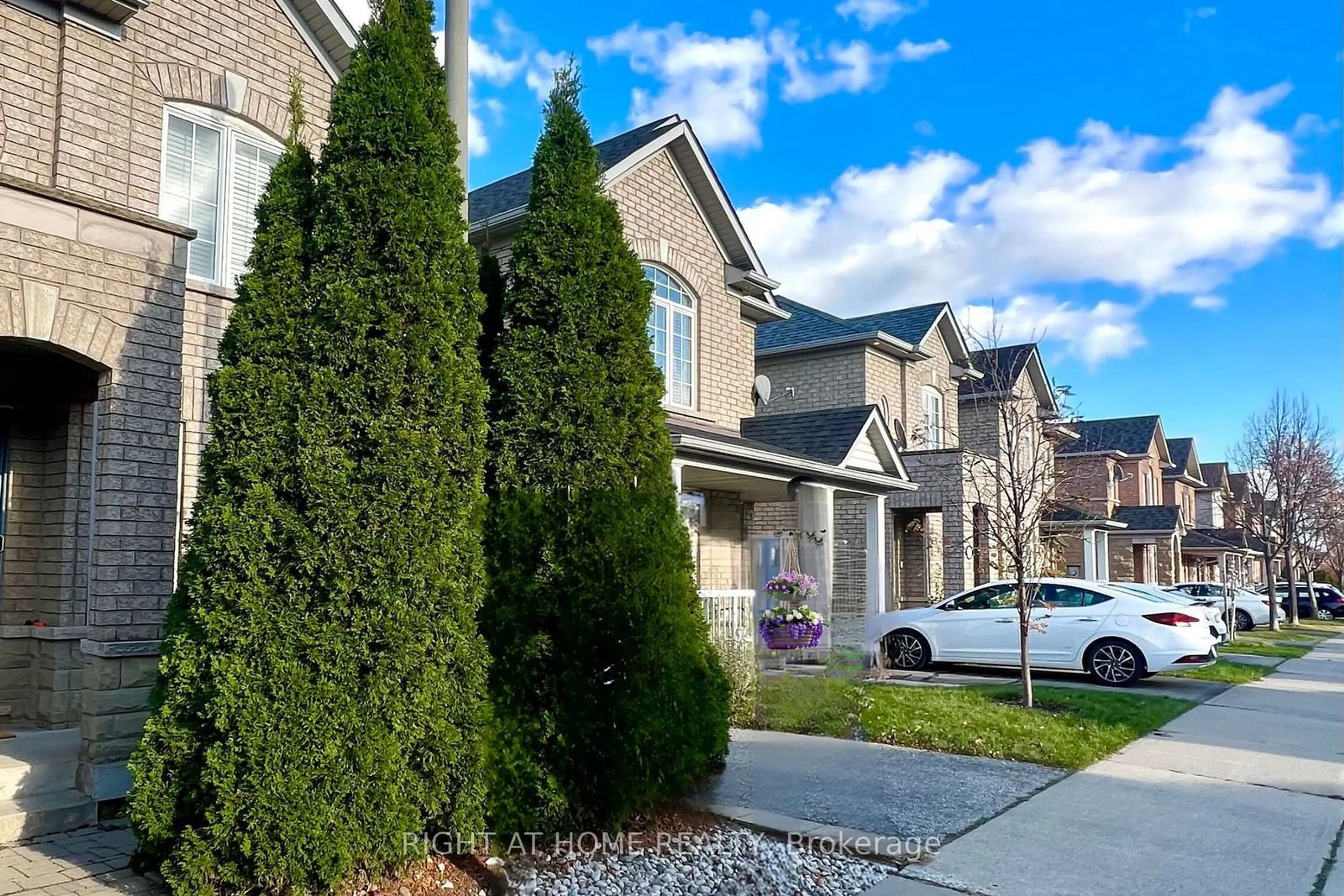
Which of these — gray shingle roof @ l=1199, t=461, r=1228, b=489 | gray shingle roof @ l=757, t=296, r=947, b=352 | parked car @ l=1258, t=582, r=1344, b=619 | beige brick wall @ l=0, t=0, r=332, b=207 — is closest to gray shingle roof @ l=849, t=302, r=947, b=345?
gray shingle roof @ l=757, t=296, r=947, b=352

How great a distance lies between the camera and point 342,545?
4.87 m

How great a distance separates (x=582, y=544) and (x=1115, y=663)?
10.7 metres

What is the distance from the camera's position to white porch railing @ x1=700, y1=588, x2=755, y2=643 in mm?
10992

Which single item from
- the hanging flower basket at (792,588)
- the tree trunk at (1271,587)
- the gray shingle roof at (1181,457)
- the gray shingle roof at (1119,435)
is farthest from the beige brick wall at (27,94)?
the gray shingle roof at (1181,457)

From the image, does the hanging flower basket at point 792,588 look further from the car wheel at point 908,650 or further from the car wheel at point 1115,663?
the car wheel at point 1115,663

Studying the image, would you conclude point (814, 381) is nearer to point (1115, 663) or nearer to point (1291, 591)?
point (1115, 663)

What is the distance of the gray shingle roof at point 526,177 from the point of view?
13.9 meters

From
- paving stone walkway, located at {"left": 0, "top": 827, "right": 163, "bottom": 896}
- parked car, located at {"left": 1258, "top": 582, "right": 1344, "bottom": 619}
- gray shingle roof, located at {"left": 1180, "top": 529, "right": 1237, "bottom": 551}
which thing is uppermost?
gray shingle roof, located at {"left": 1180, "top": 529, "right": 1237, "bottom": 551}

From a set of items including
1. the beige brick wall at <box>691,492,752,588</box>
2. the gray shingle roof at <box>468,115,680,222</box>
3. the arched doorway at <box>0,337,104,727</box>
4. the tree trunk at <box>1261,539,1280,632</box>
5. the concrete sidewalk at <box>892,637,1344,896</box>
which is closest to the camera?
the concrete sidewalk at <box>892,637,1344,896</box>

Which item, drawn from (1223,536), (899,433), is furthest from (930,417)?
(1223,536)

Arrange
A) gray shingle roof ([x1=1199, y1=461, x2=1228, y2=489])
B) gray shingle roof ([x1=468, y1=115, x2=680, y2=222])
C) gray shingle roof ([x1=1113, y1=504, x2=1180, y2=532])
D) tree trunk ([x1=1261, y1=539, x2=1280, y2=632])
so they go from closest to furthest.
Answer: gray shingle roof ([x1=468, y1=115, x2=680, y2=222]), tree trunk ([x1=1261, y1=539, x2=1280, y2=632]), gray shingle roof ([x1=1113, y1=504, x2=1180, y2=532]), gray shingle roof ([x1=1199, y1=461, x2=1228, y2=489])

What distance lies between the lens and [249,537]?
472 centimetres

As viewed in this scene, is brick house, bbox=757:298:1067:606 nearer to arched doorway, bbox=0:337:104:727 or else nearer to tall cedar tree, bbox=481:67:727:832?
tall cedar tree, bbox=481:67:727:832

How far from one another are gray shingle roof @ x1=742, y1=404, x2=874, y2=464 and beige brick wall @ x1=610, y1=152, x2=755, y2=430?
2.21 ft
